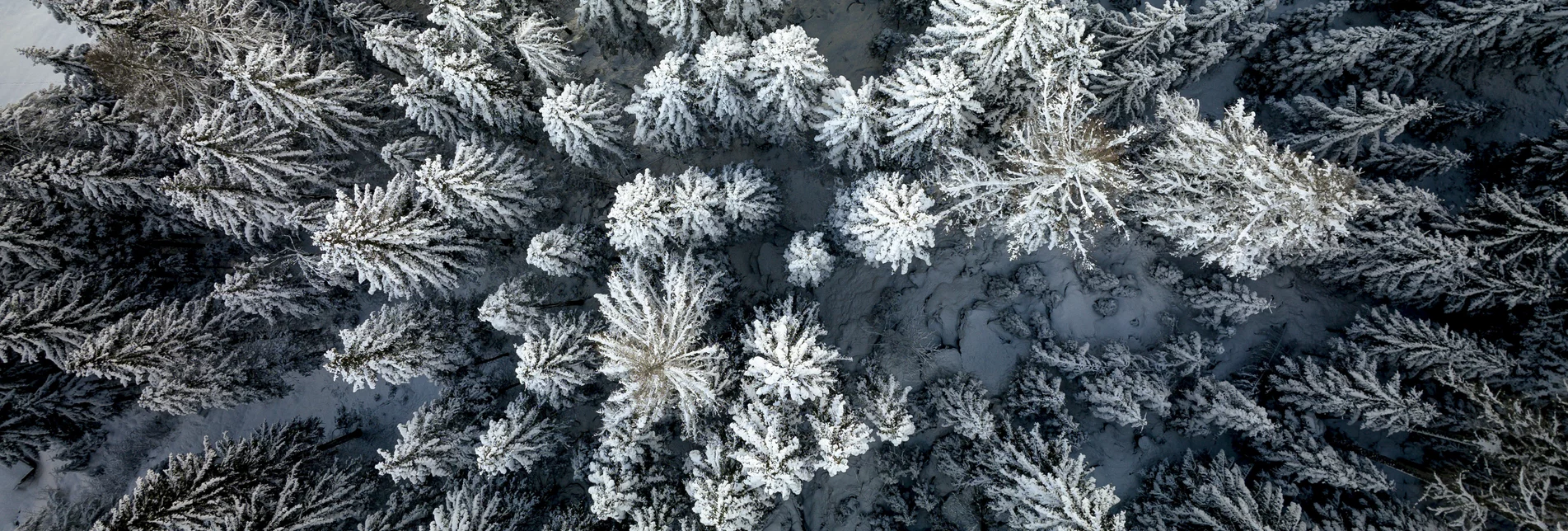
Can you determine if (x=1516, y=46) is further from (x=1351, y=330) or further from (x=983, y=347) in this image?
(x=983, y=347)

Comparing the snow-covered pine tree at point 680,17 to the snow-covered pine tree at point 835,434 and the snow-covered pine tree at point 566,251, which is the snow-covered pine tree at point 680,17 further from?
the snow-covered pine tree at point 835,434

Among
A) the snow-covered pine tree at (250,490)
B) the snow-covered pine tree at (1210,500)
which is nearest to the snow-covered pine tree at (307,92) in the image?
the snow-covered pine tree at (250,490)

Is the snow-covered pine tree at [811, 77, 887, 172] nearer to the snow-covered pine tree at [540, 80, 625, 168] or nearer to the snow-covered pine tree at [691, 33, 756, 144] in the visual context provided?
the snow-covered pine tree at [691, 33, 756, 144]

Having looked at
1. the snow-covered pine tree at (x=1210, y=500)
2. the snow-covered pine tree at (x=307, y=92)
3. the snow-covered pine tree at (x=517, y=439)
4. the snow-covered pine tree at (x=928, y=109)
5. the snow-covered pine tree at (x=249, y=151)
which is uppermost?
the snow-covered pine tree at (x=307, y=92)

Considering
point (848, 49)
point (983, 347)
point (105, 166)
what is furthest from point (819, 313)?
point (105, 166)

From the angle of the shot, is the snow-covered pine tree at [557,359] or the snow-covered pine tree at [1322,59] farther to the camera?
the snow-covered pine tree at [1322,59]
